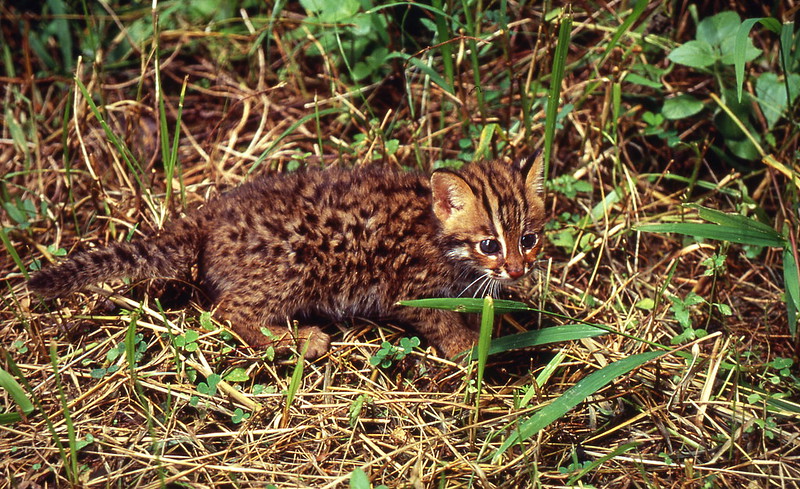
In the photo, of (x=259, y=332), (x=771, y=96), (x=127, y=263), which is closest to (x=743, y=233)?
(x=771, y=96)

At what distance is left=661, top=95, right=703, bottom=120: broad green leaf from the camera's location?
448 cm

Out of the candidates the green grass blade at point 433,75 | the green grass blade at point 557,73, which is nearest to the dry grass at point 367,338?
the green grass blade at point 433,75

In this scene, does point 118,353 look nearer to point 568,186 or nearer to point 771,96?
point 568,186

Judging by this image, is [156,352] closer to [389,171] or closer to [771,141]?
[389,171]

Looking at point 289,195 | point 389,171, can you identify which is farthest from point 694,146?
point 289,195

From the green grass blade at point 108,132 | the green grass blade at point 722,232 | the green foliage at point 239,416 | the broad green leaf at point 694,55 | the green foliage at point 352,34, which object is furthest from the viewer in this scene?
the green foliage at point 352,34

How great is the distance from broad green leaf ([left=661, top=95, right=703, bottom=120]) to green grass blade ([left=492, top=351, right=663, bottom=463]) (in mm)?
1925

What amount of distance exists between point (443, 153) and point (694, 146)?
1.64 metres

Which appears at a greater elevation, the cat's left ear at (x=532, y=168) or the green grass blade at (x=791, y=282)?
the cat's left ear at (x=532, y=168)

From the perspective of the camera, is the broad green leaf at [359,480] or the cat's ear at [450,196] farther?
the cat's ear at [450,196]

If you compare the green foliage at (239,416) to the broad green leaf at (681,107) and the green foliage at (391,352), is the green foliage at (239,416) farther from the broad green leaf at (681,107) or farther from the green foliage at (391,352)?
the broad green leaf at (681,107)

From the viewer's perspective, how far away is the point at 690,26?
5.02 metres

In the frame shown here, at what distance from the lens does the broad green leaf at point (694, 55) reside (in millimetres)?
4340

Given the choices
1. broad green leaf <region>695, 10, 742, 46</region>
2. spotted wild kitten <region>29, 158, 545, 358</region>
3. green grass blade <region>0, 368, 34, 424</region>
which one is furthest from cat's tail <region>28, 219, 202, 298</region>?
broad green leaf <region>695, 10, 742, 46</region>
